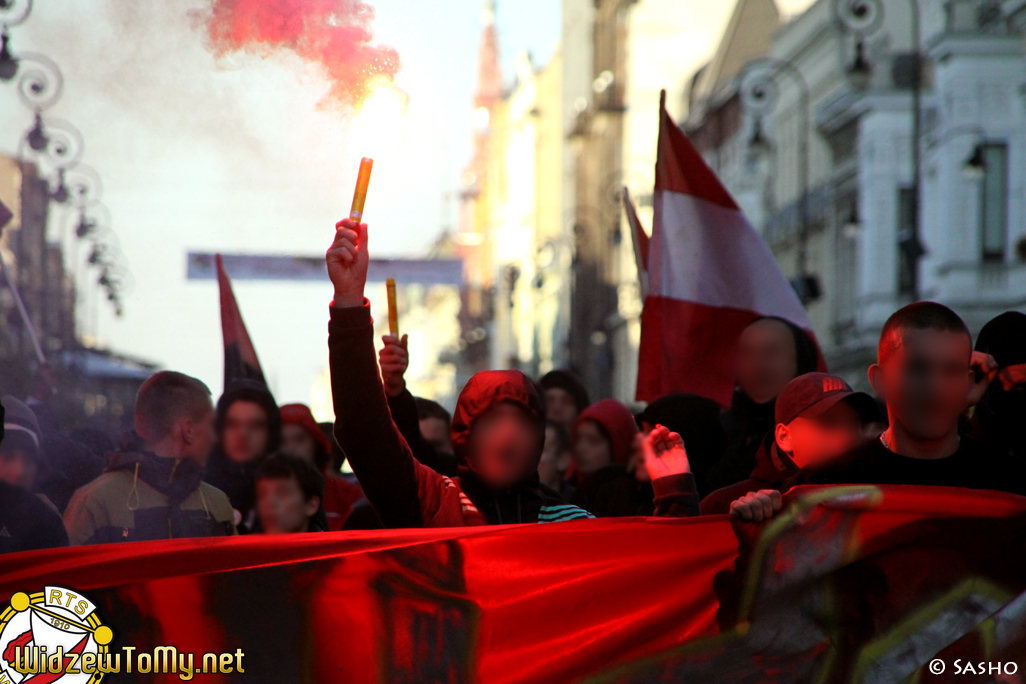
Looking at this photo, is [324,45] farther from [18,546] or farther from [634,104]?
[634,104]

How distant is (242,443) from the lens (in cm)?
576

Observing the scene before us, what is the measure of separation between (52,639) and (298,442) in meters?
3.07

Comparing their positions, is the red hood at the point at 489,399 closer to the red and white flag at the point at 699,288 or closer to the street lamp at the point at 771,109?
the red and white flag at the point at 699,288

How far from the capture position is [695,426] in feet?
15.8

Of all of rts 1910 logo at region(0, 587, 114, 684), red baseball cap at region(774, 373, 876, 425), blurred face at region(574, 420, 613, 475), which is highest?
red baseball cap at region(774, 373, 876, 425)

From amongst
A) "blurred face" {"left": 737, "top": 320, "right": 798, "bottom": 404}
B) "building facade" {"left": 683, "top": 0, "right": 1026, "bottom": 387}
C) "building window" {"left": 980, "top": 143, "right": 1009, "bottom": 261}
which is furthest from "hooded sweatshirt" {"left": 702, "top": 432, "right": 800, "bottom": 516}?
"building window" {"left": 980, "top": 143, "right": 1009, "bottom": 261}

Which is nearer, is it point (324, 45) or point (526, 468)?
point (526, 468)

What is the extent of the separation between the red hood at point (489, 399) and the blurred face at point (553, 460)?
3.03 m

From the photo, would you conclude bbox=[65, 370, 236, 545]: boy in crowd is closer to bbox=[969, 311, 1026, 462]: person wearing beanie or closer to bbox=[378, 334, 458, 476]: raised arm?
bbox=[378, 334, 458, 476]: raised arm

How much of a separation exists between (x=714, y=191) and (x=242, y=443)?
2840 millimetres

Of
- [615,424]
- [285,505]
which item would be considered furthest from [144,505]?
[615,424]

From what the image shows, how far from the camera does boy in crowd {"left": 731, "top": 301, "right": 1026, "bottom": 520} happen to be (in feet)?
10.6

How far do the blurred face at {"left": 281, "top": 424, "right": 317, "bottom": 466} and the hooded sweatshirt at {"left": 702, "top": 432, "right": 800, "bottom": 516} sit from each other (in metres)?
2.69

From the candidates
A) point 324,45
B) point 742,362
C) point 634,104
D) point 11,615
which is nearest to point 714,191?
point 742,362
